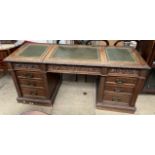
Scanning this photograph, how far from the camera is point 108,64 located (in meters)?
1.40

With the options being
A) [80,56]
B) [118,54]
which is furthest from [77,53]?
[118,54]

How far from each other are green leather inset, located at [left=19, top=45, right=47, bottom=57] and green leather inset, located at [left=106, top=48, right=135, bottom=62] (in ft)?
2.70

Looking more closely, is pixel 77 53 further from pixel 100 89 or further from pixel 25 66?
pixel 25 66

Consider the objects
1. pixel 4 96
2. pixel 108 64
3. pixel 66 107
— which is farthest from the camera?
pixel 4 96

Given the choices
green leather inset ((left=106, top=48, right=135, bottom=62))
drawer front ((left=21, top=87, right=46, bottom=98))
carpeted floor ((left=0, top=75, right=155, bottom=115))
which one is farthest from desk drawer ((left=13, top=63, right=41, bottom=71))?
green leather inset ((left=106, top=48, right=135, bottom=62))

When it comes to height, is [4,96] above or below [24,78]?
below

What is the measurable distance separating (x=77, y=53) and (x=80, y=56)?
0.09 m

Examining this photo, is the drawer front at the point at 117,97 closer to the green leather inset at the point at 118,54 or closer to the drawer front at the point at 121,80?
the drawer front at the point at 121,80

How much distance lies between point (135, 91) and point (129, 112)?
1.12 feet

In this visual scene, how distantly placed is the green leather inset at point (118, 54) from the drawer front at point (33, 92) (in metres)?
0.97

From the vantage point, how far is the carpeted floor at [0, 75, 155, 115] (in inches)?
70.8
